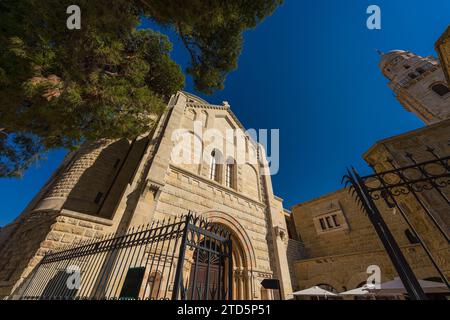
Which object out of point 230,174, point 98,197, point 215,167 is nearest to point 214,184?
point 215,167

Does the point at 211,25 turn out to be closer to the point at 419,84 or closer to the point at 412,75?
the point at 419,84

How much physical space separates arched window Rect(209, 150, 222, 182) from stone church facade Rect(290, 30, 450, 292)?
21.7 ft

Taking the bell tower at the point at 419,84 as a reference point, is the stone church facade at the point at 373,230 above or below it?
below

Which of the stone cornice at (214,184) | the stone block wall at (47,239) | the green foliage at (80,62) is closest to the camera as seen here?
the green foliage at (80,62)

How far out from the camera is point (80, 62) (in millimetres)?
5695

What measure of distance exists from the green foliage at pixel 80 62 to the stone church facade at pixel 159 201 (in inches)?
73.9

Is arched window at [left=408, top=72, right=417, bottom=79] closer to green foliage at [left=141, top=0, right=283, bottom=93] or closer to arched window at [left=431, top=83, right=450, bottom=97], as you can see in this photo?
arched window at [left=431, top=83, right=450, bottom=97]

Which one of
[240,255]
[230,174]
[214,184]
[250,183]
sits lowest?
[240,255]

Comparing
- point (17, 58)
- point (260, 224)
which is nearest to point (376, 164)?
point (260, 224)

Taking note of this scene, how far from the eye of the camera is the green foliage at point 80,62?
491cm

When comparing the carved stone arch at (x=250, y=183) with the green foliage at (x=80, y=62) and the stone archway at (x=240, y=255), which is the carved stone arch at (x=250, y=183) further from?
the green foliage at (x=80, y=62)

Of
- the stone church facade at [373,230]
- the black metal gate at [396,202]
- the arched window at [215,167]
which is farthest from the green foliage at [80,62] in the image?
the stone church facade at [373,230]

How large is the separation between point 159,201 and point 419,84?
34.2m
